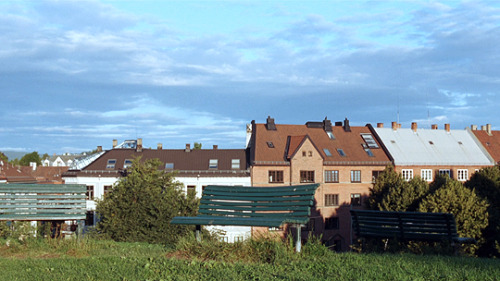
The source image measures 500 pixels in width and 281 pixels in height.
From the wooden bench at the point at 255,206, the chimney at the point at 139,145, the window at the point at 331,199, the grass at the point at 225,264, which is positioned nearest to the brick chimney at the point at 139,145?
the chimney at the point at 139,145

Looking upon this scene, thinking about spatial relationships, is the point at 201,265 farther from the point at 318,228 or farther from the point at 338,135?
the point at 338,135

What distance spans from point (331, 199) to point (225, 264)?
4940cm

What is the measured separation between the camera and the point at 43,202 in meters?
11.1

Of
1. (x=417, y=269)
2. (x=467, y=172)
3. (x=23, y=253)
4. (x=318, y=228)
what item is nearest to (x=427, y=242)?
(x=417, y=269)

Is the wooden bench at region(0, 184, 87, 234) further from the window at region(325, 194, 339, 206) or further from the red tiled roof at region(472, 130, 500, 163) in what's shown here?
the red tiled roof at region(472, 130, 500, 163)

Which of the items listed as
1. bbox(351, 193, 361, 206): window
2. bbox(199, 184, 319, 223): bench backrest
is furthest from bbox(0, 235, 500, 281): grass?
bbox(351, 193, 361, 206): window

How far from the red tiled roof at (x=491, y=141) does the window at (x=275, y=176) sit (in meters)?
27.8

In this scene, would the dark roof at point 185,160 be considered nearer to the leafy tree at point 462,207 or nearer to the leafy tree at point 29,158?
the leafy tree at point 462,207

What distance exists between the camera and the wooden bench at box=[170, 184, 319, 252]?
29.7ft

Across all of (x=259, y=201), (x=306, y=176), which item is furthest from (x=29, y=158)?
(x=259, y=201)

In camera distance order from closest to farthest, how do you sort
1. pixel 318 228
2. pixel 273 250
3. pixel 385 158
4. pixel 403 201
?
pixel 273 250, pixel 403 201, pixel 318 228, pixel 385 158

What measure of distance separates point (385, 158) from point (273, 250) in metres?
52.6

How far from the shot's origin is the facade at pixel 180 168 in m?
55.3

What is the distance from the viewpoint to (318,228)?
5419 cm
